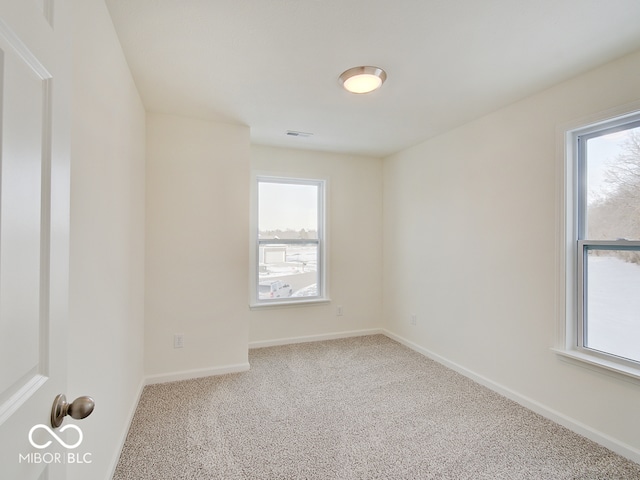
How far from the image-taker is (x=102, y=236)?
150 centimetres

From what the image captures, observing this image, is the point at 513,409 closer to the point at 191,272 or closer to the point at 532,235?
the point at 532,235

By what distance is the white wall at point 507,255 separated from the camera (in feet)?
6.48

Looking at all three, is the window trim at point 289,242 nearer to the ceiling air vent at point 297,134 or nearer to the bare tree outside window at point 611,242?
the ceiling air vent at point 297,134

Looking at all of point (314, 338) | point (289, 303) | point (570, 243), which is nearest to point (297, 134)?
point (289, 303)

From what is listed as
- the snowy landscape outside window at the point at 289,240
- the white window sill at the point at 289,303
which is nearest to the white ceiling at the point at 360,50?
the snowy landscape outside window at the point at 289,240

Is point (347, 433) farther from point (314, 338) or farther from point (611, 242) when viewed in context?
point (611, 242)

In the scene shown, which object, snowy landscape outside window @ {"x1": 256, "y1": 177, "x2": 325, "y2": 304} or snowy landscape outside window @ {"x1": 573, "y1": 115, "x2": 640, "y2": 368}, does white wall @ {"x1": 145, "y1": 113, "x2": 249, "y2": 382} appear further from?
snowy landscape outside window @ {"x1": 573, "y1": 115, "x2": 640, "y2": 368}

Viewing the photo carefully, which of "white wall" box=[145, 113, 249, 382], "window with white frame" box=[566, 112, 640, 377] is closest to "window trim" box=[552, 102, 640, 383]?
"window with white frame" box=[566, 112, 640, 377]

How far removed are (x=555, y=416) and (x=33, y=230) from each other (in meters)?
3.00

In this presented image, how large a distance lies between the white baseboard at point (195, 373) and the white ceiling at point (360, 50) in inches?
92.2

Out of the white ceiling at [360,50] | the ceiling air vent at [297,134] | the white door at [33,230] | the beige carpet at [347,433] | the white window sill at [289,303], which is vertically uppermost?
the ceiling air vent at [297,134]

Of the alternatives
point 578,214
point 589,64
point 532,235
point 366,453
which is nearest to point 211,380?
point 366,453

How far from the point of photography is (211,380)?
2.81 meters

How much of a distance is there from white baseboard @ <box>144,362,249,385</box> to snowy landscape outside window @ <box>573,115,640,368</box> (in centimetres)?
277
